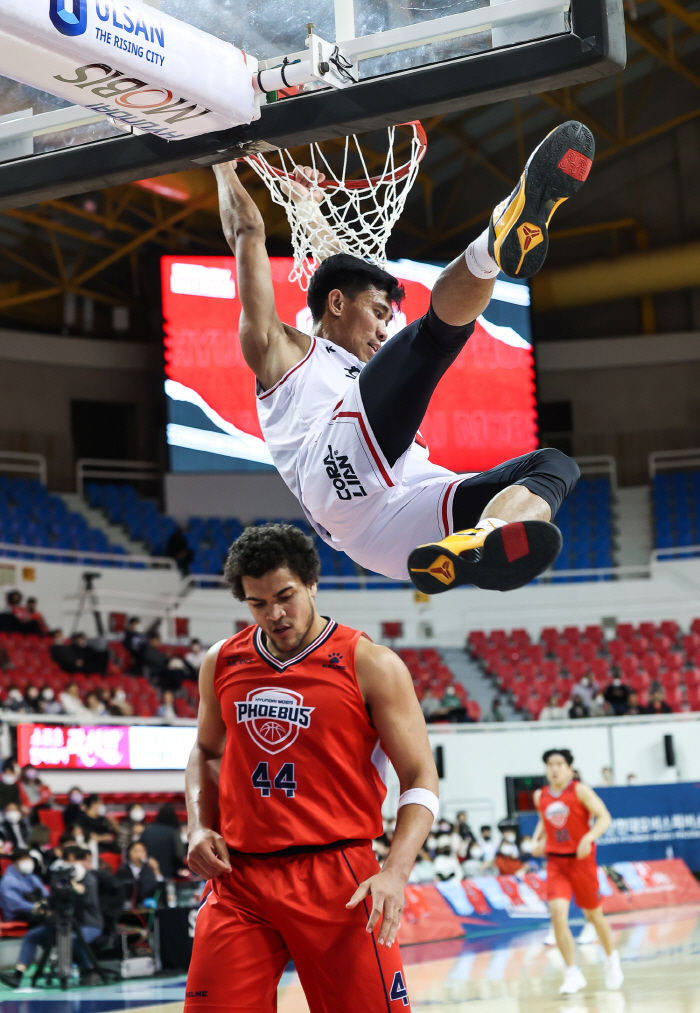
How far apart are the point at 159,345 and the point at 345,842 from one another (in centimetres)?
2099

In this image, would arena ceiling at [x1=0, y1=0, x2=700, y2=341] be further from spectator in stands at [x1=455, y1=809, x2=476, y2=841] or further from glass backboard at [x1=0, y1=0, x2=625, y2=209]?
glass backboard at [x1=0, y1=0, x2=625, y2=209]

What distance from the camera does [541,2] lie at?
3.62m

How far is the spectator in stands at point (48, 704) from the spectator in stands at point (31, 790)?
1465 millimetres

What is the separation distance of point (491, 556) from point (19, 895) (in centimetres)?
813

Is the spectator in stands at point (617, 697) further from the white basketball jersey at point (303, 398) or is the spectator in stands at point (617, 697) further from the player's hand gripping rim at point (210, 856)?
the player's hand gripping rim at point (210, 856)

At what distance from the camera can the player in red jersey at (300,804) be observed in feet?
11.5

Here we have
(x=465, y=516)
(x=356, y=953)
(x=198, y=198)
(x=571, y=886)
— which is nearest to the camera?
(x=356, y=953)


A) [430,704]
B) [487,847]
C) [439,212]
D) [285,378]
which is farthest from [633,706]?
[285,378]

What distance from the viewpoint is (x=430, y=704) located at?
61.4 ft

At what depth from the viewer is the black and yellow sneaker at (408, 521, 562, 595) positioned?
11.4 feet

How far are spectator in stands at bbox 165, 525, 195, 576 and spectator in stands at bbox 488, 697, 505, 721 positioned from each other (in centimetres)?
595

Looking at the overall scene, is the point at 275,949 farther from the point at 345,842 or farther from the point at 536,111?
the point at 536,111

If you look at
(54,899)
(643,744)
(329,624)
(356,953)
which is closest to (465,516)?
(329,624)

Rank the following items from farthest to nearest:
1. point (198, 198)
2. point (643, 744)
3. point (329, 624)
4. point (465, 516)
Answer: point (198, 198), point (643, 744), point (465, 516), point (329, 624)
